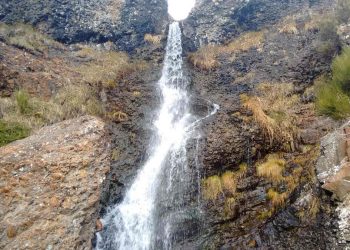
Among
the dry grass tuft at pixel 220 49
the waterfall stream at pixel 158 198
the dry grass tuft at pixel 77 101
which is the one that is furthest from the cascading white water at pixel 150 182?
the dry grass tuft at pixel 77 101

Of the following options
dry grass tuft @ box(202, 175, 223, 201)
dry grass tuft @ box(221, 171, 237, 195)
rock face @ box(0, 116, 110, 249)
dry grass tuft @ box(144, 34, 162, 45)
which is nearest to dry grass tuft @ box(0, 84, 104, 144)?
rock face @ box(0, 116, 110, 249)

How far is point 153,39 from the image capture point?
18.1m

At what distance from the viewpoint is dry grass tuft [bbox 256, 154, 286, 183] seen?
28.4ft

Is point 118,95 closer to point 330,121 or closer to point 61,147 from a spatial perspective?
point 61,147

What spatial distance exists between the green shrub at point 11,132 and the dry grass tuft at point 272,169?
255 inches

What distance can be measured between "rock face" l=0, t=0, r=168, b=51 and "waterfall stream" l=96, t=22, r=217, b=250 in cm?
720

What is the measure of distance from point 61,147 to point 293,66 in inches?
362

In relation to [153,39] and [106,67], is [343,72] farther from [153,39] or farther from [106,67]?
[153,39]

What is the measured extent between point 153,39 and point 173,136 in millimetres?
8138

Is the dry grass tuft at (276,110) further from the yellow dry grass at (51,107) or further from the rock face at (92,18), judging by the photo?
the rock face at (92,18)

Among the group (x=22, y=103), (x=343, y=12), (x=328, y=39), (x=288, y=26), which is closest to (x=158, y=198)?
(x=22, y=103)

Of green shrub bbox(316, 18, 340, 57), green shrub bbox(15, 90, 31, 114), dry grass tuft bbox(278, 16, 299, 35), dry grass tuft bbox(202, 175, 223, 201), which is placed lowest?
dry grass tuft bbox(202, 175, 223, 201)

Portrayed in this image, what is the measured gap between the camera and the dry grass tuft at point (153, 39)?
17.9 m

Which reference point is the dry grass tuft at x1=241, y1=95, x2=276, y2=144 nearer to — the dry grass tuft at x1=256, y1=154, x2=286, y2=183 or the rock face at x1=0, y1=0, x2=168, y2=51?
the dry grass tuft at x1=256, y1=154, x2=286, y2=183
